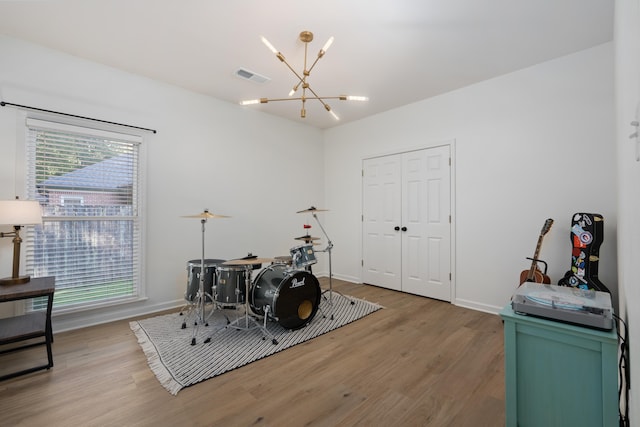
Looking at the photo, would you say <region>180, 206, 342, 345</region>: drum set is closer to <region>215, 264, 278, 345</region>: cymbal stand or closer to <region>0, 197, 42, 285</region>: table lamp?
<region>215, 264, 278, 345</region>: cymbal stand

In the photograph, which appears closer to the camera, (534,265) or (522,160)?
(534,265)

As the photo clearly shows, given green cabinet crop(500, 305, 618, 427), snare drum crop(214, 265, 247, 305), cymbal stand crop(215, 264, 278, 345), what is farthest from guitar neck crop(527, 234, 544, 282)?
snare drum crop(214, 265, 247, 305)

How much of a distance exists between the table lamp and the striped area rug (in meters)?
1.08

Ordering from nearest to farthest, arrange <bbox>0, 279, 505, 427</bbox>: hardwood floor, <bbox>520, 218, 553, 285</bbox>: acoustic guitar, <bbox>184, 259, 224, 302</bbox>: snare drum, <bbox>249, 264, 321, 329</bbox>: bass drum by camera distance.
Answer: <bbox>0, 279, 505, 427</bbox>: hardwood floor < <bbox>249, 264, 321, 329</bbox>: bass drum < <bbox>520, 218, 553, 285</bbox>: acoustic guitar < <bbox>184, 259, 224, 302</bbox>: snare drum

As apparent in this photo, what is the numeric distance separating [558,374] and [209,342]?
2.50 metres

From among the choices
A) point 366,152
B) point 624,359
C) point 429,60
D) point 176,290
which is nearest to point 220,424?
point 624,359

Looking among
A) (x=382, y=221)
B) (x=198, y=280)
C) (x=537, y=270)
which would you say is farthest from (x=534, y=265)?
(x=198, y=280)

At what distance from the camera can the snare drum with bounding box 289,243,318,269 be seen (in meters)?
3.16

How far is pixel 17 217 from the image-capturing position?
2.28 meters

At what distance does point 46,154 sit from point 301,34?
2.72 metres

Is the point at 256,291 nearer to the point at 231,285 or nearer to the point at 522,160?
the point at 231,285

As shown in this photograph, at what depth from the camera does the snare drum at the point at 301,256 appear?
10.4 ft

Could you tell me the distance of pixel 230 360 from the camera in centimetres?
232

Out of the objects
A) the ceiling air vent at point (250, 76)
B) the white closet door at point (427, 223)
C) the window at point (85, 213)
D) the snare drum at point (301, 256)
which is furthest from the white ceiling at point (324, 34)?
the snare drum at point (301, 256)
